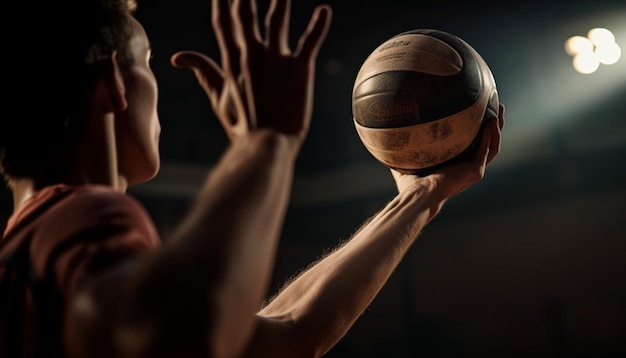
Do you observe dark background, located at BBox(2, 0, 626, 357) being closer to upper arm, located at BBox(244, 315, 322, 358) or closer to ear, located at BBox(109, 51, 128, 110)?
upper arm, located at BBox(244, 315, 322, 358)

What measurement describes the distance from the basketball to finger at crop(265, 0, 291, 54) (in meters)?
0.95

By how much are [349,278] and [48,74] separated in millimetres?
730

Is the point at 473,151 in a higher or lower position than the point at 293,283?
higher

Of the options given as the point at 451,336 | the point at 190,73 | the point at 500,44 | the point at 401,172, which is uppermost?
the point at 401,172

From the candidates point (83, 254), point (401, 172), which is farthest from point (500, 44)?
point (83, 254)

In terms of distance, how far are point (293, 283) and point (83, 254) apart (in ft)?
2.69

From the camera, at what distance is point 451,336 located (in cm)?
752

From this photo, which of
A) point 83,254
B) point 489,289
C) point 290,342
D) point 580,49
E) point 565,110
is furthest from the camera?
point 489,289

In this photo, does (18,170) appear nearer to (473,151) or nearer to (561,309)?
(473,151)

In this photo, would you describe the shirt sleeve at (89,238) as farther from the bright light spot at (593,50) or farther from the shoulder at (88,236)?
the bright light spot at (593,50)

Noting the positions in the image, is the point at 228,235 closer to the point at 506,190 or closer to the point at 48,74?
the point at 48,74

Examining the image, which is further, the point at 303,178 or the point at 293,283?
the point at 303,178

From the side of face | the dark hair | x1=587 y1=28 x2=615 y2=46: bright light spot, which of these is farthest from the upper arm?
x1=587 y1=28 x2=615 y2=46: bright light spot

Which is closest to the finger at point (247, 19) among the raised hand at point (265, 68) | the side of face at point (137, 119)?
the raised hand at point (265, 68)
